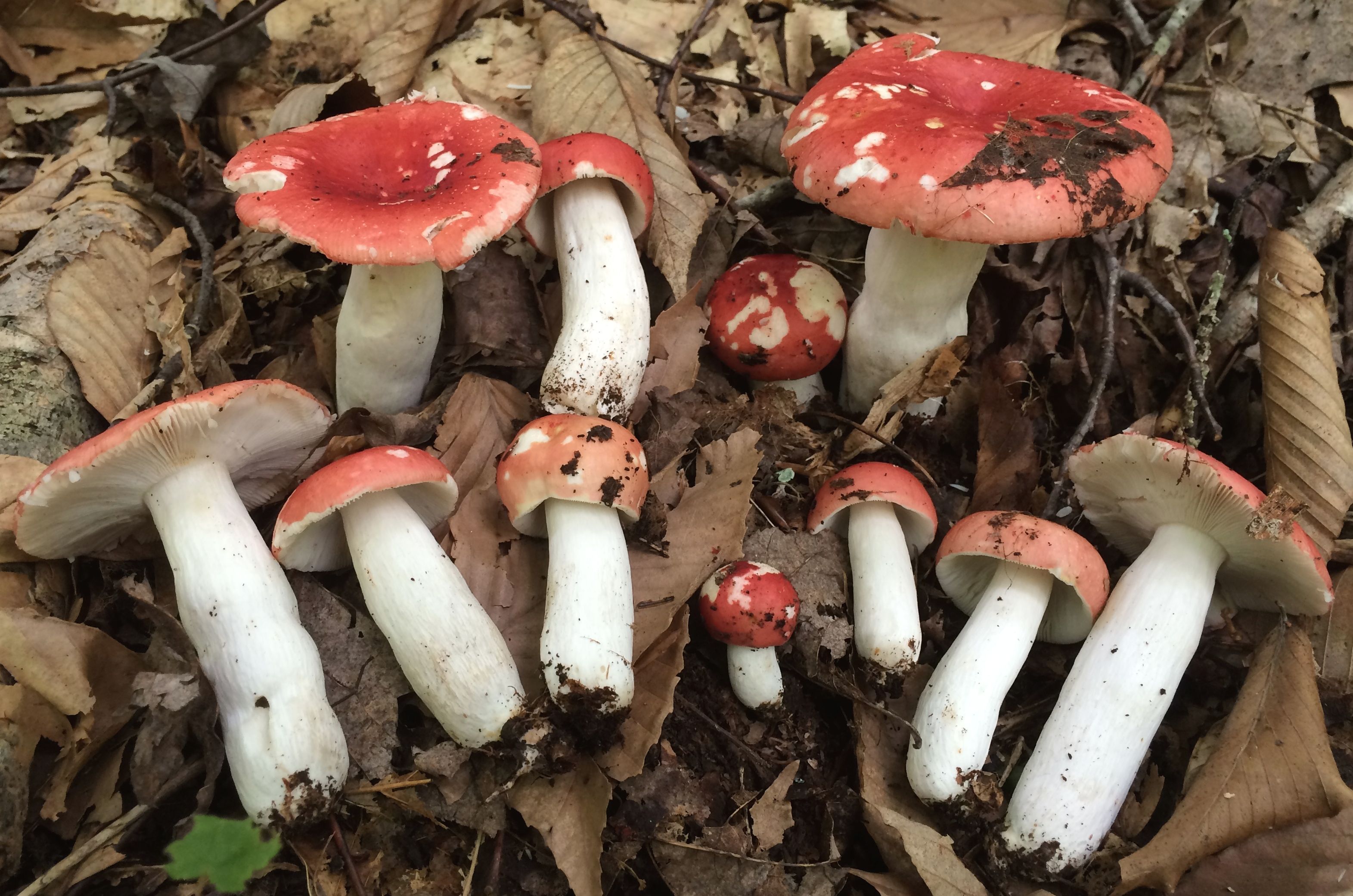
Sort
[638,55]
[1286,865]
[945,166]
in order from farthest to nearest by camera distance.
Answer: [638,55] < [945,166] < [1286,865]

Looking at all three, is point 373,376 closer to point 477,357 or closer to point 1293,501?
point 477,357

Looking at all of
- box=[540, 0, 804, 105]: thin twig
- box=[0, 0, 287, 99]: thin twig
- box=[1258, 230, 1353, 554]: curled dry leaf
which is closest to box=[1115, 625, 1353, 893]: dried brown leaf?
box=[1258, 230, 1353, 554]: curled dry leaf


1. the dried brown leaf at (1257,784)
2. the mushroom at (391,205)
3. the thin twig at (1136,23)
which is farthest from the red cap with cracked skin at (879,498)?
the thin twig at (1136,23)

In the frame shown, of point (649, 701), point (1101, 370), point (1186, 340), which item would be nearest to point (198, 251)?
point (649, 701)

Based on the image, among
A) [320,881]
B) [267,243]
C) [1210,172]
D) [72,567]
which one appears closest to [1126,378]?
[1210,172]

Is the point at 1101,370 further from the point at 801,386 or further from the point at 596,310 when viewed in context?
the point at 596,310

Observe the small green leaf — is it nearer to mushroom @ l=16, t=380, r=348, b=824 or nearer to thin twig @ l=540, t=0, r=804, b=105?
mushroom @ l=16, t=380, r=348, b=824

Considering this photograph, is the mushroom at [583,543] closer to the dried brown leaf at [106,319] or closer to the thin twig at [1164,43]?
the dried brown leaf at [106,319]
